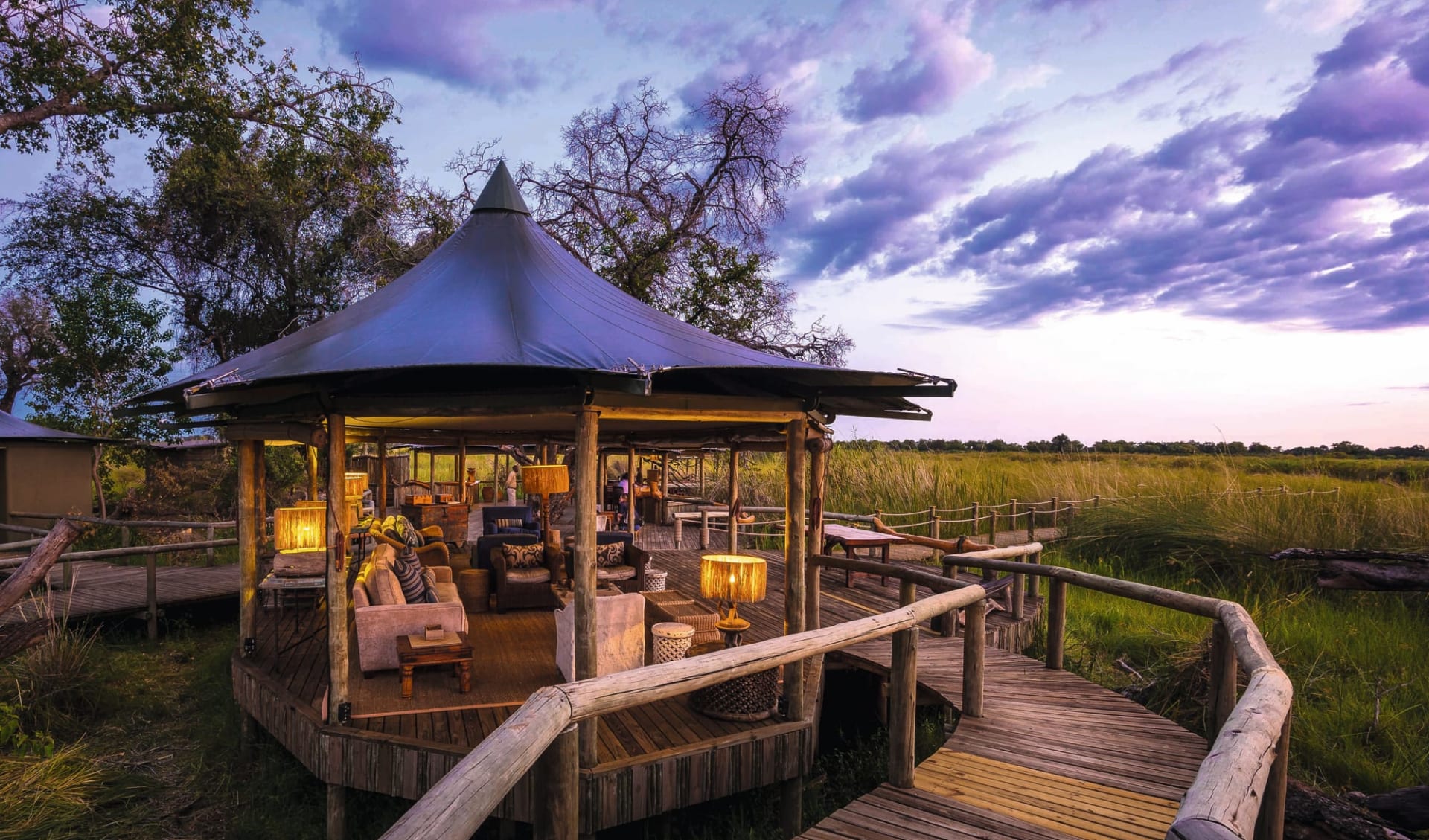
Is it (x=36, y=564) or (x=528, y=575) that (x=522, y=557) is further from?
(x=36, y=564)

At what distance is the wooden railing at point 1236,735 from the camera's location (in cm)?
175

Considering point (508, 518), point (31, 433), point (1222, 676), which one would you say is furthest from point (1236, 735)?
point (31, 433)

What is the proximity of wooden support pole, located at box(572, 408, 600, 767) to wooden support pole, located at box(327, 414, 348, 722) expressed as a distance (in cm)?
187

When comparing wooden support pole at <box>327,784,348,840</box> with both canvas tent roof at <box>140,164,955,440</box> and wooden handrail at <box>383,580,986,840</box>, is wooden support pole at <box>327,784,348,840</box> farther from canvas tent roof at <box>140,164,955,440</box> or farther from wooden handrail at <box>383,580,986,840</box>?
wooden handrail at <box>383,580,986,840</box>

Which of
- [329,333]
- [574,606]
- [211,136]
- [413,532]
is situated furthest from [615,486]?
[574,606]

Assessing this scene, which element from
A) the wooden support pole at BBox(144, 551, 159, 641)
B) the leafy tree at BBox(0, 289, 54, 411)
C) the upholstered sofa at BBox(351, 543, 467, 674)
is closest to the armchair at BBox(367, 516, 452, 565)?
the upholstered sofa at BBox(351, 543, 467, 674)

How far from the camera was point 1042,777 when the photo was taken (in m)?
4.26

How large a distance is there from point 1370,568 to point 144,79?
54.1 ft

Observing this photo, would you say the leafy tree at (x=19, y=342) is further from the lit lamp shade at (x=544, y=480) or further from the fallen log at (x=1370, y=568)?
the fallen log at (x=1370, y=568)

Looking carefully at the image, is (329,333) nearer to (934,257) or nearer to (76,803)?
(76,803)

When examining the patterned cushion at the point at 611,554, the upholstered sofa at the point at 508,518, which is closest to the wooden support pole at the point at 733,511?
the patterned cushion at the point at 611,554

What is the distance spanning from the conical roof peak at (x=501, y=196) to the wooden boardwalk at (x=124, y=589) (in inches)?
278

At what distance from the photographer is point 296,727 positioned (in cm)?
589

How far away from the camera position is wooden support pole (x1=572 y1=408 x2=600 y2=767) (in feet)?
16.3
